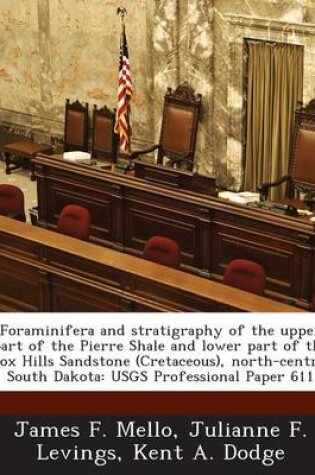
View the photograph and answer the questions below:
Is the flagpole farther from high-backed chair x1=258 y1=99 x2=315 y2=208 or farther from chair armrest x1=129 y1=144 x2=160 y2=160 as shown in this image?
high-backed chair x1=258 y1=99 x2=315 y2=208

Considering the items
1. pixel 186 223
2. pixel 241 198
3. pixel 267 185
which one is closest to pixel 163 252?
pixel 186 223

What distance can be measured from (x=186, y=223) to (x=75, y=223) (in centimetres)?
96

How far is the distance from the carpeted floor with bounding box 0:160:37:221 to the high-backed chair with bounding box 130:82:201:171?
173 cm

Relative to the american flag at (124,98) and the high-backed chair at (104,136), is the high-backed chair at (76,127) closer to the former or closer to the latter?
the high-backed chair at (104,136)

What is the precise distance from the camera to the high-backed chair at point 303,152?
1155cm

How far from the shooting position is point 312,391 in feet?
17.0

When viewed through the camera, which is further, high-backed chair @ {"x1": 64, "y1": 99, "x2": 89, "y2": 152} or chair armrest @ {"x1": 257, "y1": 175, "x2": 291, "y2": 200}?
high-backed chair @ {"x1": 64, "y1": 99, "x2": 89, "y2": 152}

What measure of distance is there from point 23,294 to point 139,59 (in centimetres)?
533

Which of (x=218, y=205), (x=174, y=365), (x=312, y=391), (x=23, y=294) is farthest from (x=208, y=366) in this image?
(x=218, y=205)

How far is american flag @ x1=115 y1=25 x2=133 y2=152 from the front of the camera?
503 inches

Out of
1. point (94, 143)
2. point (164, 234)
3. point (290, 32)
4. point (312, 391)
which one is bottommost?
point (312, 391)

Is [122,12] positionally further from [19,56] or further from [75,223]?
[75,223]

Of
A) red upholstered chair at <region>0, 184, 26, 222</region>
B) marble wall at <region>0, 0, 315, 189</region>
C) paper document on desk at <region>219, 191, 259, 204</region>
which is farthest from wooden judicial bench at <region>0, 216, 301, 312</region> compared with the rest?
marble wall at <region>0, 0, 315, 189</region>

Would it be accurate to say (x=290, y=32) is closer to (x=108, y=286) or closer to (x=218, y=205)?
(x=218, y=205)
